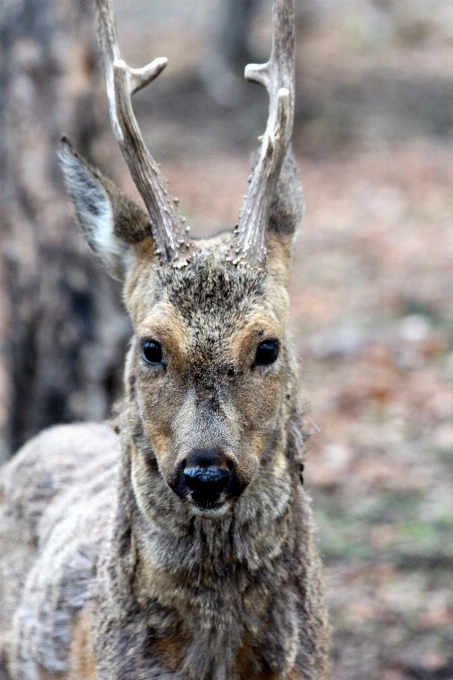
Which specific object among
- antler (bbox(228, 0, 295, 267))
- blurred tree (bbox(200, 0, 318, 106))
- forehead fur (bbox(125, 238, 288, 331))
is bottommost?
forehead fur (bbox(125, 238, 288, 331))

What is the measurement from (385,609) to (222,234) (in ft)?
9.75

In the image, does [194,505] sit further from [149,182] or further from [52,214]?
[52,214]

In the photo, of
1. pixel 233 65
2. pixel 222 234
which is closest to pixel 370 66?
pixel 233 65

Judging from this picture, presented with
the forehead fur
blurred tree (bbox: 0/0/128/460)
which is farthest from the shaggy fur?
blurred tree (bbox: 0/0/128/460)

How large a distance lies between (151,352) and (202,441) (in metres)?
0.50

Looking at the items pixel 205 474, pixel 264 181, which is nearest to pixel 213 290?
pixel 264 181

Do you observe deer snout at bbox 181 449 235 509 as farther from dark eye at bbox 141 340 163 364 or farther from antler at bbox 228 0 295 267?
antler at bbox 228 0 295 267

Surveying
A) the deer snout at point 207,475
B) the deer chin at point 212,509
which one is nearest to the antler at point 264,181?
the deer snout at point 207,475

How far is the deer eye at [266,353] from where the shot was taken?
13.5ft

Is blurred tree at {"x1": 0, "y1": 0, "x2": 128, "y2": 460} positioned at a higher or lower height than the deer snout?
higher

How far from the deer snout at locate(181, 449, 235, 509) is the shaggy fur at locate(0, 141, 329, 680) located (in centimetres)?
4

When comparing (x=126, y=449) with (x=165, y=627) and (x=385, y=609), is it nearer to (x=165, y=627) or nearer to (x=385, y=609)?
(x=165, y=627)

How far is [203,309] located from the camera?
13.2 feet

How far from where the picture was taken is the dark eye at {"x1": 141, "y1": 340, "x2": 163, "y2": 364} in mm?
4133
